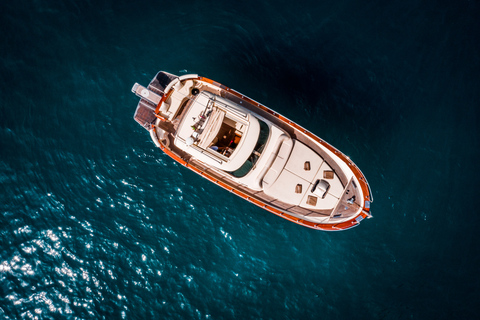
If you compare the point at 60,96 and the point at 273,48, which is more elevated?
the point at 273,48

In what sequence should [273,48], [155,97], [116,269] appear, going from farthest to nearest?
[273,48]
[116,269]
[155,97]

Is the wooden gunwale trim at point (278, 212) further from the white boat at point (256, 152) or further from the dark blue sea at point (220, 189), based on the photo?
the dark blue sea at point (220, 189)

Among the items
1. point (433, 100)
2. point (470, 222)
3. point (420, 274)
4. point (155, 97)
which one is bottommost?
point (420, 274)

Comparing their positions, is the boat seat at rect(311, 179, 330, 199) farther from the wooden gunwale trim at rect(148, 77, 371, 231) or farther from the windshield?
the windshield

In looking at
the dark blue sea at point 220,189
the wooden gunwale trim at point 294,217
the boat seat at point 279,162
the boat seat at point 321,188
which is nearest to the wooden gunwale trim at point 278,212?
the wooden gunwale trim at point 294,217

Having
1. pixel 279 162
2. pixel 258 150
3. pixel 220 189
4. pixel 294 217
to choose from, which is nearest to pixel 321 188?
A: pixel 294 217

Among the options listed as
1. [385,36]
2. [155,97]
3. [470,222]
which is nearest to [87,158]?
[155,97]

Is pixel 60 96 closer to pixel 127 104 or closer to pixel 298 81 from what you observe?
pixel 127 104
